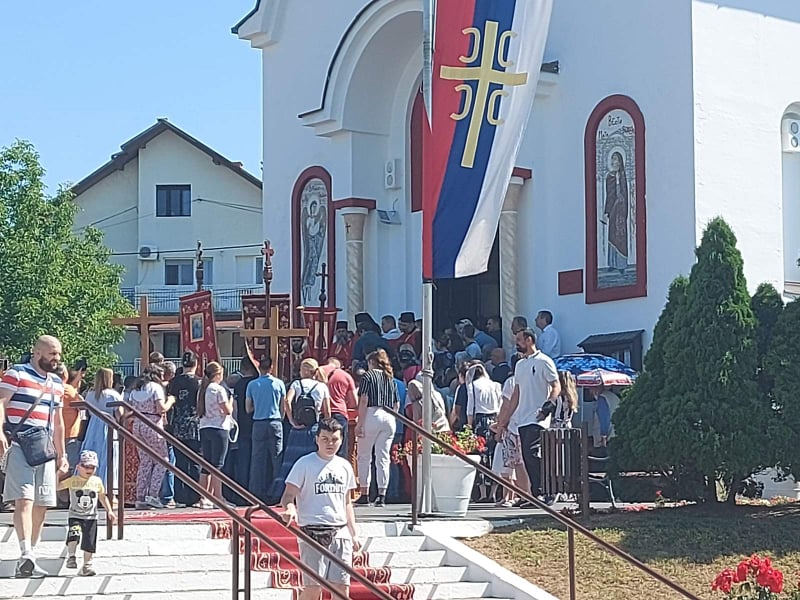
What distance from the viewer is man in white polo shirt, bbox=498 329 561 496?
1431cm

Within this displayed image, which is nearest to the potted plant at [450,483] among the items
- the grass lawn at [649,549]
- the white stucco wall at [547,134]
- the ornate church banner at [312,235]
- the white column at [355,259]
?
the grass lawn at [649,549]

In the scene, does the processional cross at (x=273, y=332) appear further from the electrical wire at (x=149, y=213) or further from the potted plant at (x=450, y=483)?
the electrical wire at (x=149, y=213)

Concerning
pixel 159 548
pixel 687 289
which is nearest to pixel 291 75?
pixel 687 289

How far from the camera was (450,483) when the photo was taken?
13656mm

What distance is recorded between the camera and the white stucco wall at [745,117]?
19641mm

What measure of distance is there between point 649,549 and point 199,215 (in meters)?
47.2

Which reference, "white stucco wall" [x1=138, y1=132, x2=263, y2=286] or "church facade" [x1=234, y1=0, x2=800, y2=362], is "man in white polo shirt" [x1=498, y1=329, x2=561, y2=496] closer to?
"church facade" [x1=234, y1=0, x2=800, y2=362]

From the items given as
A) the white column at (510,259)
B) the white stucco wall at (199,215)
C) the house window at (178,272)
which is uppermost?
the white stucco wall at (199,215)

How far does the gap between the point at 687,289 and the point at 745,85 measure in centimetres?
619

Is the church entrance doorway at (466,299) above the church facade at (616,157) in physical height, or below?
below

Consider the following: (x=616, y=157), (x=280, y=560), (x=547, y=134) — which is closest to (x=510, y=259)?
(x=547, y=134)

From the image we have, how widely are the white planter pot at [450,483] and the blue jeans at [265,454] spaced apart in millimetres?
1958

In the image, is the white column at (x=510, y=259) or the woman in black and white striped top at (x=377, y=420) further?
the white column at (x=510, y=259)

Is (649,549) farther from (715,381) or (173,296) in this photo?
(173,296)
